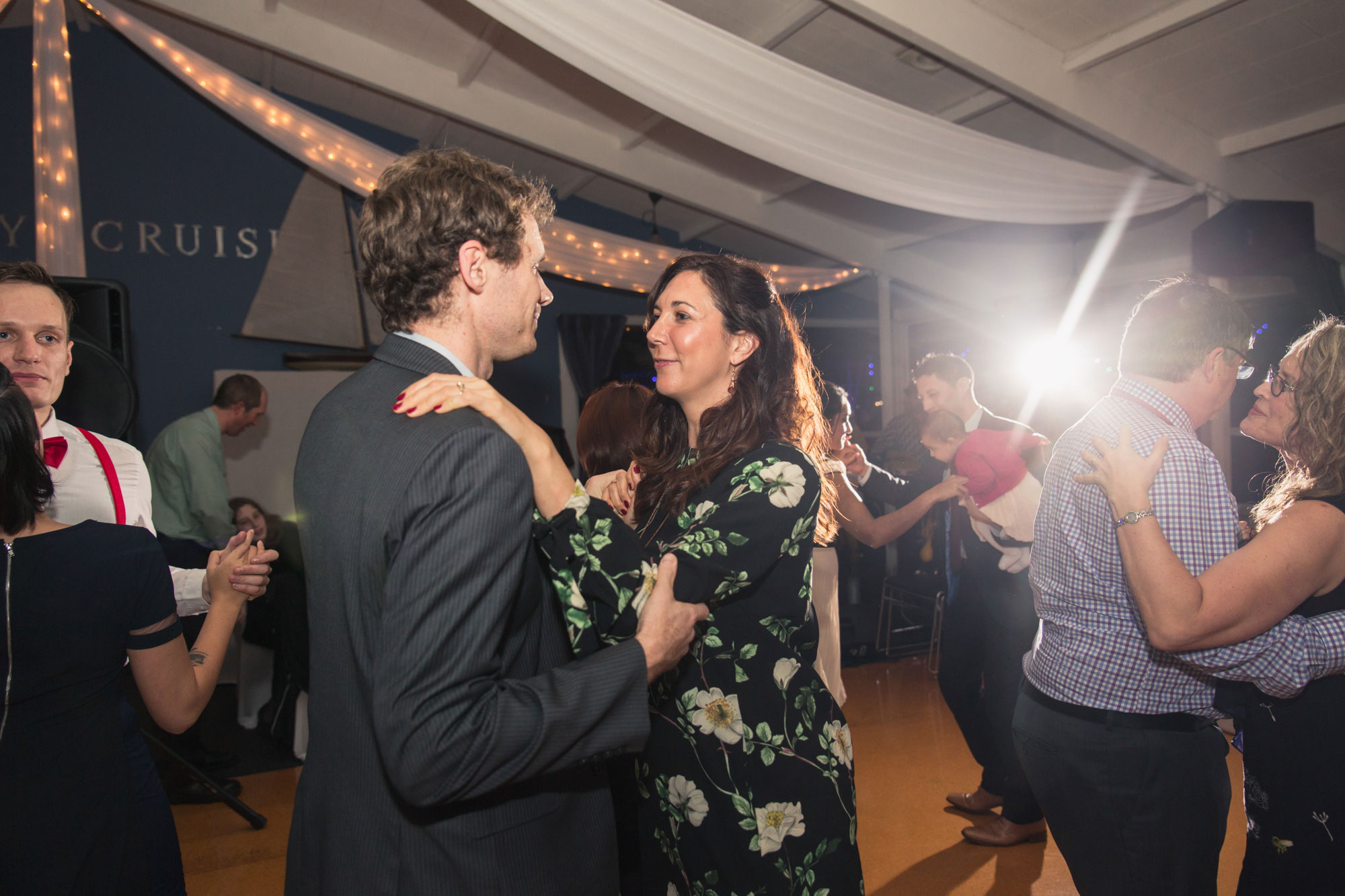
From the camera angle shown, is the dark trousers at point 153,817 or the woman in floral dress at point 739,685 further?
the dark trousers at point 153,817

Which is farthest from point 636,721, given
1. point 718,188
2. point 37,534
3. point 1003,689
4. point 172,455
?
point 718,188

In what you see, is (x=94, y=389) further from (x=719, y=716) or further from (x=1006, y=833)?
(x=1006, y=833)

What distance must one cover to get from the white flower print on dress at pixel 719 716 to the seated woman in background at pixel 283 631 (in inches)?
123

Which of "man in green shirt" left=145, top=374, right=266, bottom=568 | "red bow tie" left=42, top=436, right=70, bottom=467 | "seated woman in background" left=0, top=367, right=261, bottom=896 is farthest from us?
"man in green shirt" left=145, top=374, right=266, bottom=568

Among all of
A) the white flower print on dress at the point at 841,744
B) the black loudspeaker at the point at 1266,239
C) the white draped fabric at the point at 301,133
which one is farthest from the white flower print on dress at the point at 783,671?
the black loudspeaker at the point at 1266,239

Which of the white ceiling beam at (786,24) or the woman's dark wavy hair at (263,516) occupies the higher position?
the white ceiling beam at (786,24)

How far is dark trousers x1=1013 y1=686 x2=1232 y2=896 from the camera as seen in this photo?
1.35 meters

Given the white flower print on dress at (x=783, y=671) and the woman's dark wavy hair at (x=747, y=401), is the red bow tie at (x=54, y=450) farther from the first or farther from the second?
the white flower print on dress at (x=783, y=671)

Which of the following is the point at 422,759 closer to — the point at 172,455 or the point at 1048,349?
the point at 172,455

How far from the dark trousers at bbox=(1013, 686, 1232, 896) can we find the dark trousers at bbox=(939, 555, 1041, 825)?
1376 mm

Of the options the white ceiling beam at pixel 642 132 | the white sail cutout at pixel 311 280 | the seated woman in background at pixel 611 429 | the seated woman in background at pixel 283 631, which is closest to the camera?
the seated woman in background at pixel 611 429

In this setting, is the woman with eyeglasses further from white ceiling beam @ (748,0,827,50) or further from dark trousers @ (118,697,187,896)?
white ceiling beam @ (748,0,827,50)

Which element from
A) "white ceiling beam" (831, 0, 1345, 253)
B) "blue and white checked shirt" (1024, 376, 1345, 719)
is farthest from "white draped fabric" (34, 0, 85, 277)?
"blue and white checked shirt" (1024, 376, 1345, 719)

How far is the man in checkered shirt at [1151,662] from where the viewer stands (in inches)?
53.1
